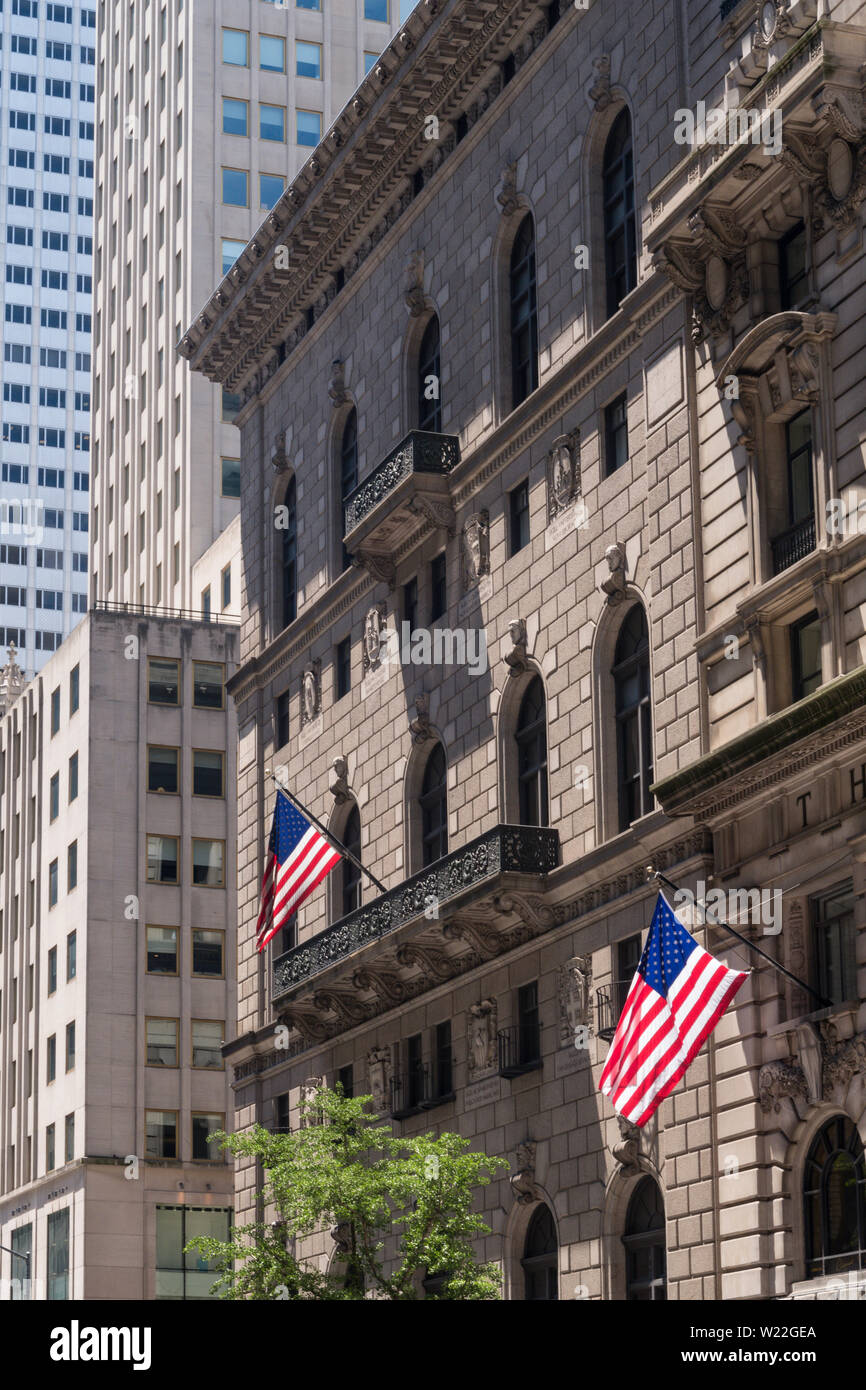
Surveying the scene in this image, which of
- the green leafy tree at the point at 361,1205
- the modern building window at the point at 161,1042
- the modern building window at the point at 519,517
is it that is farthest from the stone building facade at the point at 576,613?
the modern building window at the point at 161,1042

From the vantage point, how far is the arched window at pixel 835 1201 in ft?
104

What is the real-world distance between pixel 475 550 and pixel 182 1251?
4103 cm

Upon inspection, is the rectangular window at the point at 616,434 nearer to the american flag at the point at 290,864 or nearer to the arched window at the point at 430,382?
the arched window at the point at 430,382

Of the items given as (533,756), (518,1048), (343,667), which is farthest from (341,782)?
(518,1048)

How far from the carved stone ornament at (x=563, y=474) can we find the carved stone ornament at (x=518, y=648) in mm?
2197

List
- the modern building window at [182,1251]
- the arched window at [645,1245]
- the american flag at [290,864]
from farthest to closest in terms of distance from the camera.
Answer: the modern building window at [182,1251]
the american flag at [290,864]
the arched window at [645,1245]

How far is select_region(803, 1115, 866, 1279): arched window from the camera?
31828 millimetres

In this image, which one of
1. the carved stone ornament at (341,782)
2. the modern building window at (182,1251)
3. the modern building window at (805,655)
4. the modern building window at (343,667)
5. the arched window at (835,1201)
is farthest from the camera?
the modern building window at (182,1251)

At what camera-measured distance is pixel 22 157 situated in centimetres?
19062

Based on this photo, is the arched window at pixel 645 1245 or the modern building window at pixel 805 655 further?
the arched window at pixel 645 1245

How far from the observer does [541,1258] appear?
4147 cm

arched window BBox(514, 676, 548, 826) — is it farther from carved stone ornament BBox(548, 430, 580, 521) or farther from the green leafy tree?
the green leafy tree

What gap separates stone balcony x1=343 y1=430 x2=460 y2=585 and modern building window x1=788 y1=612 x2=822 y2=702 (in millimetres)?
15020
